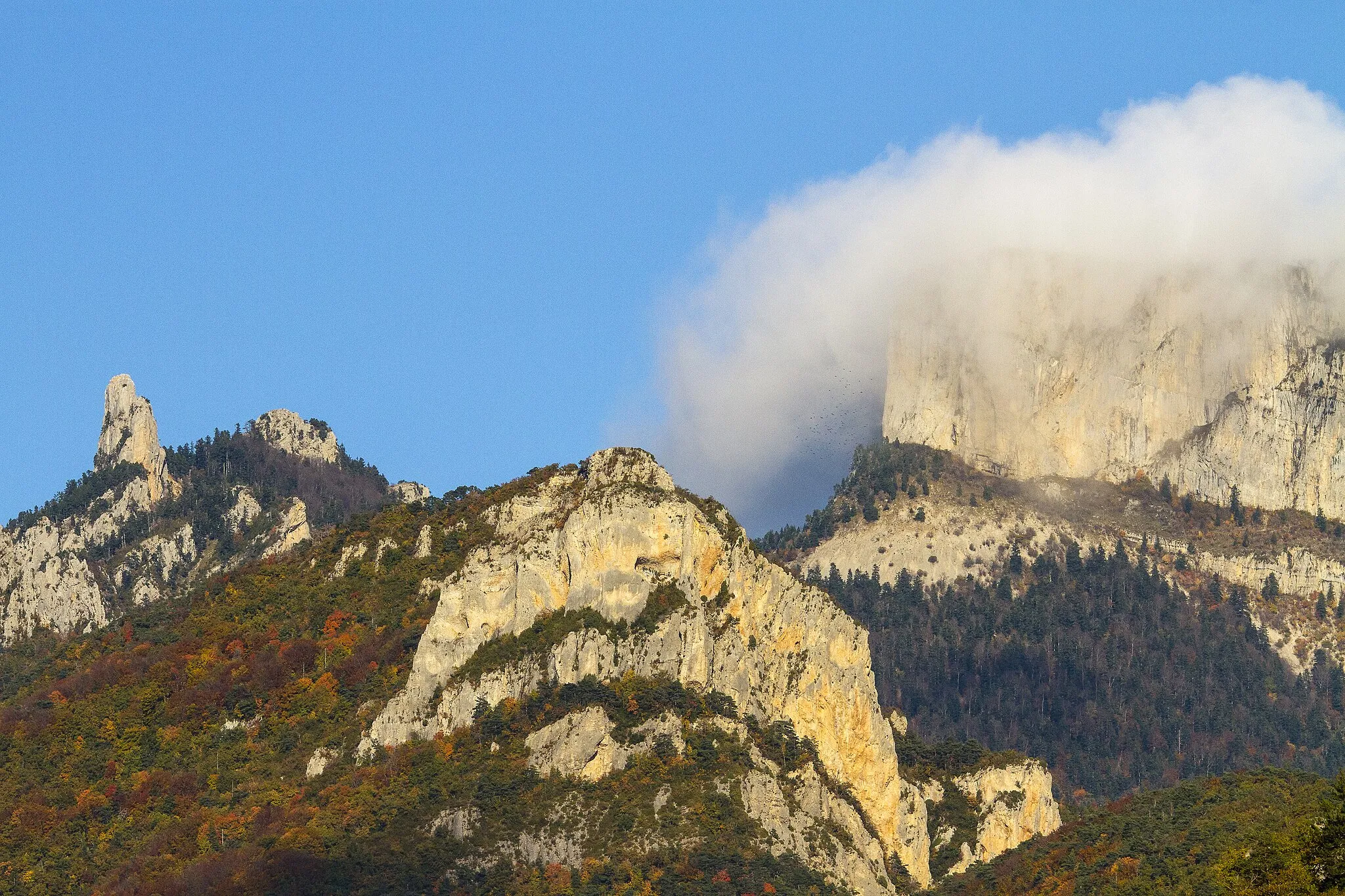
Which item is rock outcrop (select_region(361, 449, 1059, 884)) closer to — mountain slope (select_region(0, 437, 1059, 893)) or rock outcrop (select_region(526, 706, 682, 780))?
mountain slope (select_region(0, 437, 1059, 893))

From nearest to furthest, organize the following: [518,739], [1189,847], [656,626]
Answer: [1189,847], [518,739], [656,626]

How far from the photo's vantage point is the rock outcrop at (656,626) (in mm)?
179625

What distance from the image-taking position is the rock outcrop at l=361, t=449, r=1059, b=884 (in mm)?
179625

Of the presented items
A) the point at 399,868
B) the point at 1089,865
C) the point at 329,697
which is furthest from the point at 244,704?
the point at 1089,865

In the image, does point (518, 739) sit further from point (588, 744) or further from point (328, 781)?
point (328, 781)

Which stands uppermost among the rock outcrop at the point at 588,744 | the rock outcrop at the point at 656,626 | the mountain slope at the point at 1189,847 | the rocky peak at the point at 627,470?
the rocky peak at the point at 627,470

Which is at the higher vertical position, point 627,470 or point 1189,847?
point 627,470

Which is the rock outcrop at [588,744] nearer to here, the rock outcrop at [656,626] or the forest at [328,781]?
the forest at [328,781]

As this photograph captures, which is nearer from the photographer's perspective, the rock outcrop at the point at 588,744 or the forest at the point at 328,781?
the forest at the point at 328,781

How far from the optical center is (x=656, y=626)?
18050cm

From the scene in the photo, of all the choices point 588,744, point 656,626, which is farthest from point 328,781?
point 656,626

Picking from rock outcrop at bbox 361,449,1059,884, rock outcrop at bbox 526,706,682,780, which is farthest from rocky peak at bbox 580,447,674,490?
rock outcrop at bbox 526,706,682,780

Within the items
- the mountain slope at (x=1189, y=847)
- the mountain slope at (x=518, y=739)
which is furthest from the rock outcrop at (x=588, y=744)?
the mountain slope at (x=1189, y=847)

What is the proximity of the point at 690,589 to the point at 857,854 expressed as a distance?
68.4ft
